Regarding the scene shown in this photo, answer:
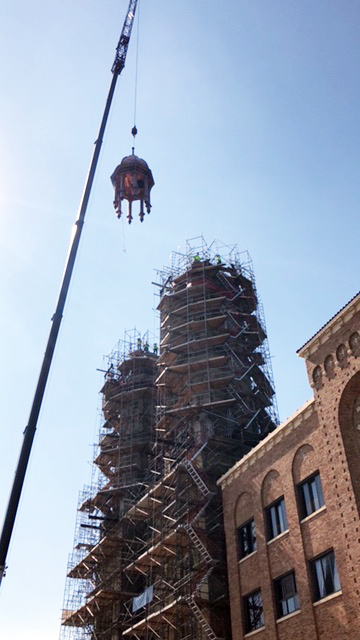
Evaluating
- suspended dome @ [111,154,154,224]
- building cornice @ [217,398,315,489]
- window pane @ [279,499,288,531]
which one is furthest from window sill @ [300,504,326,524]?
suspended dome @ [111,154,154,224]

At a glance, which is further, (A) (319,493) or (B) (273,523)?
(B) (273,523)

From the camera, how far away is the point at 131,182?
883 inches

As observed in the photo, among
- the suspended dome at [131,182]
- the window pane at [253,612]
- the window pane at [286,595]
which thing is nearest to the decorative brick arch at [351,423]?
the window pane at [286,595]

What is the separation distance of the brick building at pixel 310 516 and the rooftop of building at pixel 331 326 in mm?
43

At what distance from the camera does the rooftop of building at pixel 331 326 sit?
86.5 ft

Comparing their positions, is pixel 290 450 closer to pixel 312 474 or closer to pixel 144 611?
pixel 312 474

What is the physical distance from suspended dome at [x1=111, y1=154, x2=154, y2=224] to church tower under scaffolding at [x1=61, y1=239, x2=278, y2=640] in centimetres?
1865

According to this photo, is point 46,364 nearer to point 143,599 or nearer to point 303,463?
point 303,463

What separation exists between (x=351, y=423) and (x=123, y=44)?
1765 cm

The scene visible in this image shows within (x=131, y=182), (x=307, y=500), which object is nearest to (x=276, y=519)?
(x=307, y=500)

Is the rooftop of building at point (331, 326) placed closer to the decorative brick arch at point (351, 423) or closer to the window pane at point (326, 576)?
the decorative brick arch at point (351, 423)

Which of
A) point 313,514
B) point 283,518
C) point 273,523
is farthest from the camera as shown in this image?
point 273,523

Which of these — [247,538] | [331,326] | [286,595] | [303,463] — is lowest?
[286,595]

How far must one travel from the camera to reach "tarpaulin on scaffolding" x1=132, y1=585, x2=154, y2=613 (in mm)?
37838
